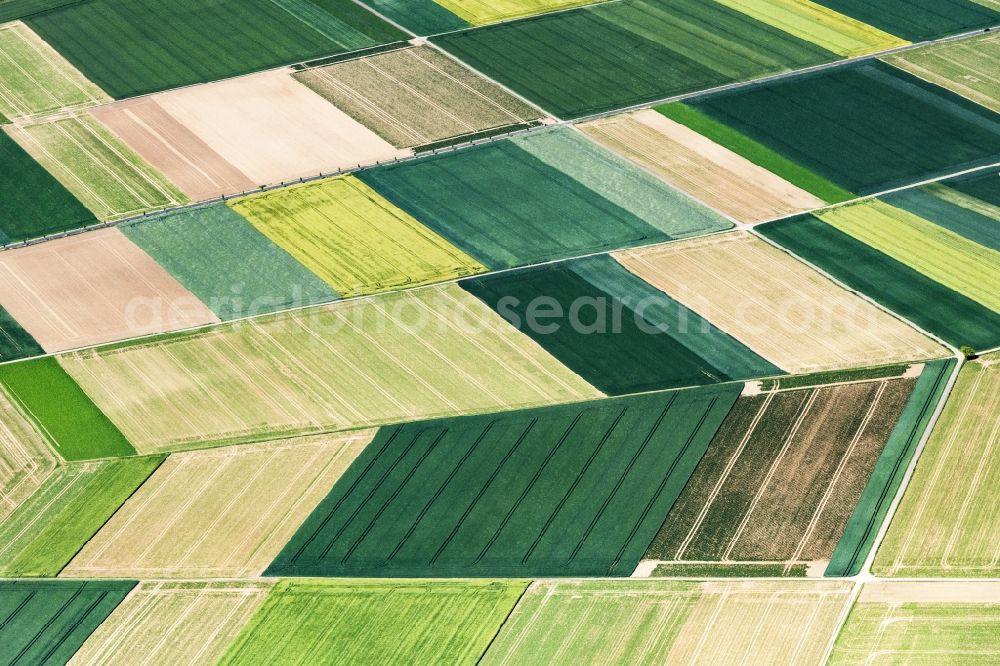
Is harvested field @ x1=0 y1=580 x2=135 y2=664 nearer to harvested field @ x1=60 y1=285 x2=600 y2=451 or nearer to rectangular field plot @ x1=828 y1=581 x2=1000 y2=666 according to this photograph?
harvested field @ x1=60 y1=285 x2=600 y2=451

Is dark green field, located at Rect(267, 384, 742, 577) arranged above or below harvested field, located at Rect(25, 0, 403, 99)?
below

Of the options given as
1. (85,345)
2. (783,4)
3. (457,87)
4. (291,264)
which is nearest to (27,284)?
(85,345)

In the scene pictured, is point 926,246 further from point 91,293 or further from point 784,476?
point 91,293

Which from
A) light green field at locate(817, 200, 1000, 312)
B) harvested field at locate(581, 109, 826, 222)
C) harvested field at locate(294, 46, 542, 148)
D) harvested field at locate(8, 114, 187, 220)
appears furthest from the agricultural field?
harvested field at locate(8, 114, 187, 220)

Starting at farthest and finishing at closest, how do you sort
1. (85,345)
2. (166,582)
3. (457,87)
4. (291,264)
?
(457,87)
(291,264)
(85,345)
(166,582)

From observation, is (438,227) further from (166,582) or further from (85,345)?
(166,582)

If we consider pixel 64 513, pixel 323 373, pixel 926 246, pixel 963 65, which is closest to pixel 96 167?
pixel 323 373
